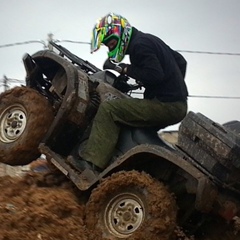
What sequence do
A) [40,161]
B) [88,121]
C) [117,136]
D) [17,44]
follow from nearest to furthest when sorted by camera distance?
[117,136] < [88,121] < [40,161] < [17,44]

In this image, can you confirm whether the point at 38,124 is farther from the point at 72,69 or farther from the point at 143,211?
the point at 143,211

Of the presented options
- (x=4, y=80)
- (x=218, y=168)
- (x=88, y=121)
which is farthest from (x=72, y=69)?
(x=4, y=80)

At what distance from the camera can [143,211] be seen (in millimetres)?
5074

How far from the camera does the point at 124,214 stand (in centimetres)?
519

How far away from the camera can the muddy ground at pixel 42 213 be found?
4922 mm

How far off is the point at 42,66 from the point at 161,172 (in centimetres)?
221

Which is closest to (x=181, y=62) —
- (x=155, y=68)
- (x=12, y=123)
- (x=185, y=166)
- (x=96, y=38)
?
(x=155, y=68)

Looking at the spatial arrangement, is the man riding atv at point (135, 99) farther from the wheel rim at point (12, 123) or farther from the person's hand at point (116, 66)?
the wheel rim at point (12, 123)

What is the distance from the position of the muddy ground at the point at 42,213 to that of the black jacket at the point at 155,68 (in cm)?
146

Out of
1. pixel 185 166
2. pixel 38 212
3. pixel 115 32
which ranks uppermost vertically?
pixel 115 32

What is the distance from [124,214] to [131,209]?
3.3 inches

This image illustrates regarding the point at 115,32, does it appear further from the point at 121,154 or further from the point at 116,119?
the point at 121,154

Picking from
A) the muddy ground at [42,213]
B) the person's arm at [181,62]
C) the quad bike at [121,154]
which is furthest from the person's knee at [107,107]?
the person's arm at [181,62]

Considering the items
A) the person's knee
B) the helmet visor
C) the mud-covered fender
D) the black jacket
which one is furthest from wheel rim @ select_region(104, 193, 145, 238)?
the helmet visor
